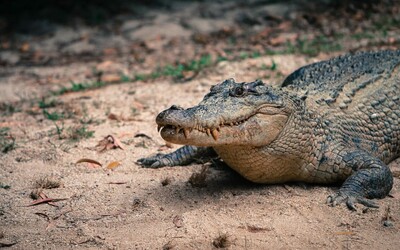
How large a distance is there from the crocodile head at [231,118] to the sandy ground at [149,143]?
0.52 metres

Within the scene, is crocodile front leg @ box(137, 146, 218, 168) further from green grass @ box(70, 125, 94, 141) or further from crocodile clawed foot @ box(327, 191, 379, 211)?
crocodile clawed foot @ box(327, 191, 379, 211)

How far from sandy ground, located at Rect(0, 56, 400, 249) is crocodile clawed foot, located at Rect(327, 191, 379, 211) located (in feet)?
0.18

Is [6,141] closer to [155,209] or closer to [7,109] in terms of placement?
[7,109]

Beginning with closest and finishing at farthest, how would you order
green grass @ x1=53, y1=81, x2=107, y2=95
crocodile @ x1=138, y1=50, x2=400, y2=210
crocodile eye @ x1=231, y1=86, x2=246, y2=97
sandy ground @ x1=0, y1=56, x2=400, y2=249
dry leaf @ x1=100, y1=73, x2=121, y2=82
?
sandy ground @ x1=0, y1=56, x2=400, y2=249
crocodile @ x1=138, y1=50, x2=400, y2=210
crocodile eye @ x1=231, y1=86, x2=246, y2=97
green grass @ x1=53, y1=81, x2=107, y2=95
dry leaf @ x1=100, y1=73, x2=121, y2=82

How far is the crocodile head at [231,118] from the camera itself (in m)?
3.67

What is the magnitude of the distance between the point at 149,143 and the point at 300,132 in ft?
5.97

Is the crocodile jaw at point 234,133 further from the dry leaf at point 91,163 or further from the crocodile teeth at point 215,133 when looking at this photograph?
the dry leaf at point 91,163

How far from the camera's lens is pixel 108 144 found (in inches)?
209

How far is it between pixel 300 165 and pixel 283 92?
1.93 ft

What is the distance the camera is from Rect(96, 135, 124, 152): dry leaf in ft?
17.2

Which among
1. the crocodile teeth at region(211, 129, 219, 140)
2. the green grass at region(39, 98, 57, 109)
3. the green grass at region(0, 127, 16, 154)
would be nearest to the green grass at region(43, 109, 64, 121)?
the green grass at region(39, 98, 57, 109)

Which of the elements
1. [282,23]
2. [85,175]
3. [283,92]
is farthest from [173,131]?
[282,23]

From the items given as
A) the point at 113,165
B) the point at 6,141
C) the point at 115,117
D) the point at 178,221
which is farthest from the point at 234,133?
the point at 6,141

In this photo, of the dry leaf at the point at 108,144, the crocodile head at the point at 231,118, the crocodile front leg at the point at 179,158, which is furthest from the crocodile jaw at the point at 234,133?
the dry leaf at the point at 108,144
